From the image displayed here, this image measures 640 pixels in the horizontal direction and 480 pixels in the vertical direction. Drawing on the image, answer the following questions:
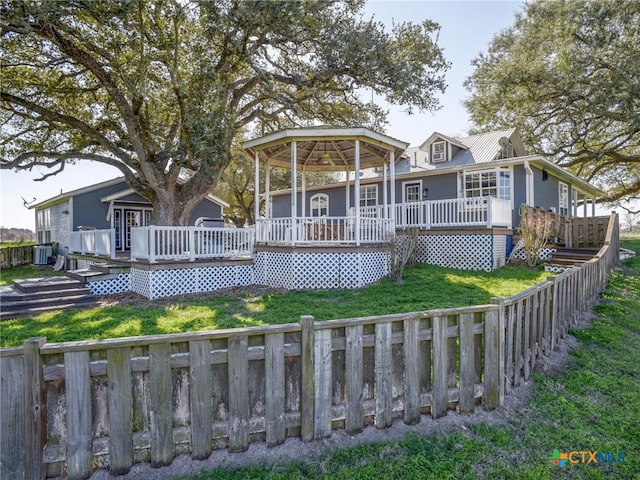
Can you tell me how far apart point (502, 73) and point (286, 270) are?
16626 millimetres

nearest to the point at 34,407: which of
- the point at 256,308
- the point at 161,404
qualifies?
the point at 161,404

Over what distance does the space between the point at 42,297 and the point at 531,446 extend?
30.8ft

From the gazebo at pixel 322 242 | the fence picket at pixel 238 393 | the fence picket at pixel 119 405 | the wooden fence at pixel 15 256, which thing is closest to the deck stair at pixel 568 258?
the gazebo at pixel 322 242

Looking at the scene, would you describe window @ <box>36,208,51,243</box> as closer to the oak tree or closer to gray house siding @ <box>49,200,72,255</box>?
gray house siding @ <box>49,200,72,255</box>

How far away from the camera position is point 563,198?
17.8 metres

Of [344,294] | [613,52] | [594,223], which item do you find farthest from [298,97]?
[613,52]

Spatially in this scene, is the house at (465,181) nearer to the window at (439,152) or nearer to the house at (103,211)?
the window at (439,152)

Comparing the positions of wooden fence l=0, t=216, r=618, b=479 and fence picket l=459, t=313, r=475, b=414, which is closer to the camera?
wooden fence l=0, t=216, r=618, b=479

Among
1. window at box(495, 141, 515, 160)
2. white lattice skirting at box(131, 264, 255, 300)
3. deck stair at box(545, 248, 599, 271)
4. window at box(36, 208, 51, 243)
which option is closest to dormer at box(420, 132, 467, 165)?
window at box(495, 141, 515, 160)

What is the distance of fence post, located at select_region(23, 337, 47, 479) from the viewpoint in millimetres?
2076

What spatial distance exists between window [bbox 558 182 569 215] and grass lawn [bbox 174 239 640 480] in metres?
15.9

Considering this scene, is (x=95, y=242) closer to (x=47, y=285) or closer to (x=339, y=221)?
(x=47, y=285)

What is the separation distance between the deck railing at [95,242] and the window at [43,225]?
7505 mm

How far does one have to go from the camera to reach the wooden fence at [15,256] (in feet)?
56.9
